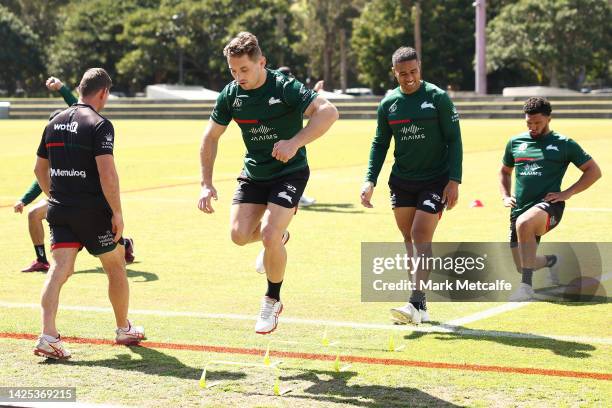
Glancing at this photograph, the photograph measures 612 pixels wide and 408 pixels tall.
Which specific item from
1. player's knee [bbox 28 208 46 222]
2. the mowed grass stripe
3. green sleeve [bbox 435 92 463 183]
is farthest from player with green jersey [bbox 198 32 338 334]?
player's knee [bbox 28 208 46 222]

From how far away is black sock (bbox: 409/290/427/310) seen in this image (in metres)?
9.05

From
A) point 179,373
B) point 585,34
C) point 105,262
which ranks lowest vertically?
point 179,373

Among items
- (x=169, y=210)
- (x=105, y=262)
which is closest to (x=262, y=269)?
(x=105, y=262)

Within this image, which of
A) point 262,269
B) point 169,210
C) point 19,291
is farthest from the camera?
point 169,210

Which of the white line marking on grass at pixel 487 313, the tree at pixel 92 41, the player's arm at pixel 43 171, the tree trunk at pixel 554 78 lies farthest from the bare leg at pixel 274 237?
the tree at pixel 92 41

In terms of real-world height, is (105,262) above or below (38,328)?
above

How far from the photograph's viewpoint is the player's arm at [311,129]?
769 centimetres

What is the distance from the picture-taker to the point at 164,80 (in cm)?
9681

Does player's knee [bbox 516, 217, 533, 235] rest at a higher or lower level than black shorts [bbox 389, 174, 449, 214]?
lower

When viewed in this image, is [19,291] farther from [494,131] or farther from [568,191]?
[494,131]

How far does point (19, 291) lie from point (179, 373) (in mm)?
4009

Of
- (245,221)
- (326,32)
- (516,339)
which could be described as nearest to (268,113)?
(245,221)

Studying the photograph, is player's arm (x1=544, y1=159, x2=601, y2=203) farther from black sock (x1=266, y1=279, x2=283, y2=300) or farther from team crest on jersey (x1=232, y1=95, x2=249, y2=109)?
team crest on jersey (x1=232, y1=95, x2=249, y2=109)

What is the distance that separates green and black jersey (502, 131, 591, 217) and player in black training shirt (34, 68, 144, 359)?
4.12 meters
